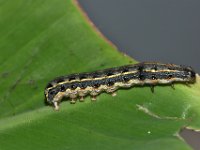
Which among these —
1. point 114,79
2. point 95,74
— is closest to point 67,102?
point 95,74

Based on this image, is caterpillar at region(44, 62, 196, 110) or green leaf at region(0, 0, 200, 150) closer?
green leaf at region(0, 0, 200, 150)

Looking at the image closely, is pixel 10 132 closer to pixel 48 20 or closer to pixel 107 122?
pixel 107 122

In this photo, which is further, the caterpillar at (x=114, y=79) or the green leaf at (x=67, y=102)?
the caterpillar at (x=114, y=79)

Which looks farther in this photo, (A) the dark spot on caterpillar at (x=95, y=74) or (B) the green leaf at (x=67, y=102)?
(A) the dark spot on caterpillar at (x=95, y=74)

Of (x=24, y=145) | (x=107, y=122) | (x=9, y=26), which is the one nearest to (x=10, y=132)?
(x=24, y=145)

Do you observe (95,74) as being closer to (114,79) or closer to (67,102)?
(114,79)

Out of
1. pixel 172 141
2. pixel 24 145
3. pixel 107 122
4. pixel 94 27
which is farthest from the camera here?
pixel 94 27
